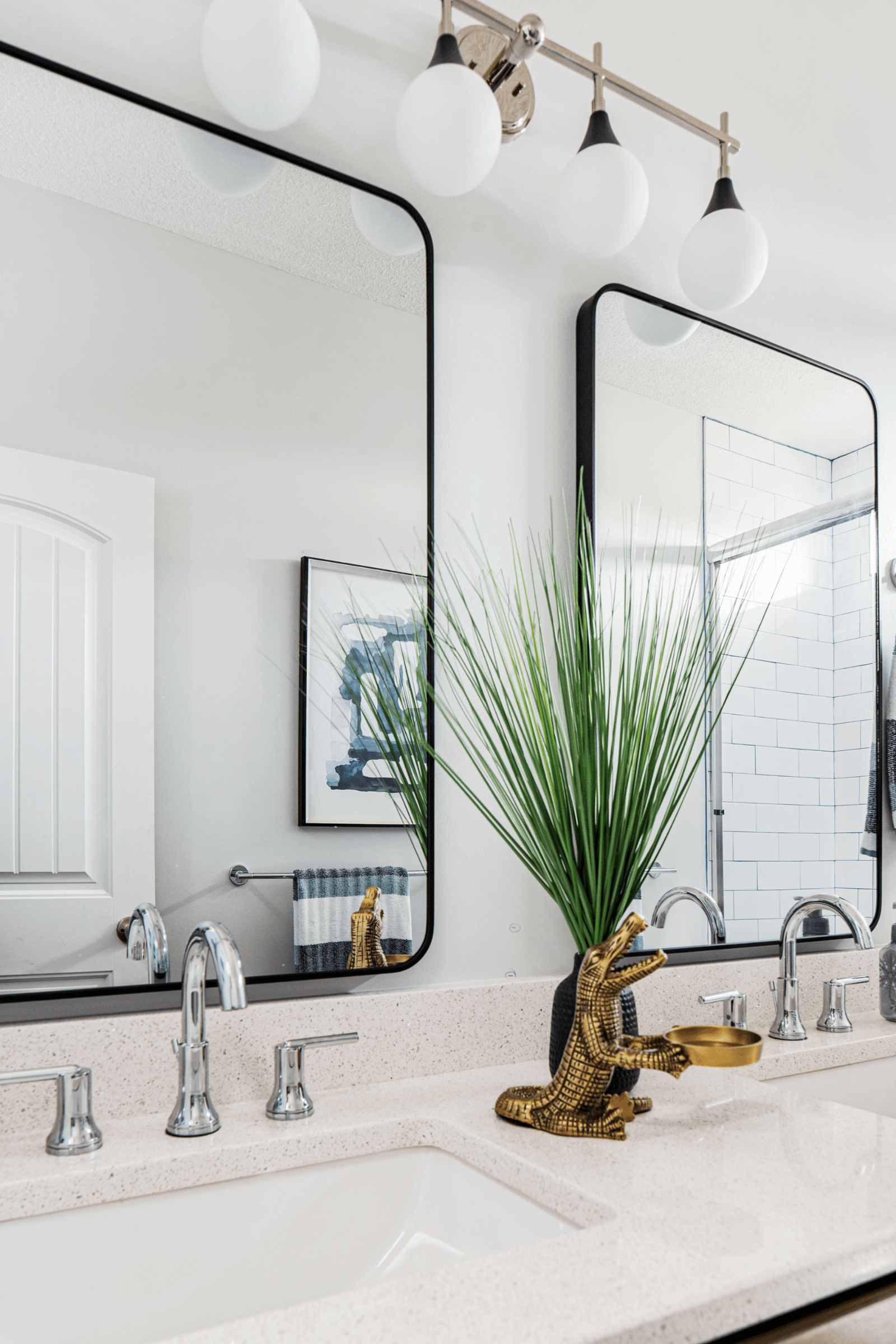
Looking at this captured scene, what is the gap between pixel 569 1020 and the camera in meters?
1.06

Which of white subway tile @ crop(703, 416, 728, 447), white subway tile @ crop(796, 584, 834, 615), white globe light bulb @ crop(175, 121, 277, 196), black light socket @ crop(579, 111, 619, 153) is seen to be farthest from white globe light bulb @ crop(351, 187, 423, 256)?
white subway tile @ crop(796, 584, 834, 615)

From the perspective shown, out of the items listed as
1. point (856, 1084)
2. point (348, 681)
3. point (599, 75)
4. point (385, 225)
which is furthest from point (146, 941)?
point (599, 75)

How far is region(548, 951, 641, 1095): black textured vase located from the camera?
105cm

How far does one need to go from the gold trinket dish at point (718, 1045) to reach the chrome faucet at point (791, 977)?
418 mm

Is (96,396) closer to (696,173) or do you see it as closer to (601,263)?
(601,263)

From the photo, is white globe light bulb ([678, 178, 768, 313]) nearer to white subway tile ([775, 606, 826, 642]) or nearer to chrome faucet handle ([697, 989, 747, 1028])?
white subway tile ([775, 606, 826, 642])

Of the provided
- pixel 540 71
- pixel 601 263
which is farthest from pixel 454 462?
pixel 540 71

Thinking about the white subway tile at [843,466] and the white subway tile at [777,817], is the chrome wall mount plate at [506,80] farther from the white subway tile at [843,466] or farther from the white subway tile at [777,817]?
the white subway tile at [777,817]

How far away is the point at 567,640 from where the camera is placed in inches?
47.6

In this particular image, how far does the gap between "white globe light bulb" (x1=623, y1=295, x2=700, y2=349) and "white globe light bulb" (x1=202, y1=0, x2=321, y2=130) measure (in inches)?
22.6

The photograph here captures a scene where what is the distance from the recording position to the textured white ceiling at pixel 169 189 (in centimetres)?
103

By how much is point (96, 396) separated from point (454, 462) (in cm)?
45

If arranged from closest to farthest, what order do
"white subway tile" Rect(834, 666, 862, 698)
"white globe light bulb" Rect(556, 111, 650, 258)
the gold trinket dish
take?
the gold trinket dish < "white globe light bulb" Rect(556, 111, 650, 258) < "white subway tile" Rect(834, 666, 862, 698)

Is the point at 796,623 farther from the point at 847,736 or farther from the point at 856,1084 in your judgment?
the point at 856,1084
